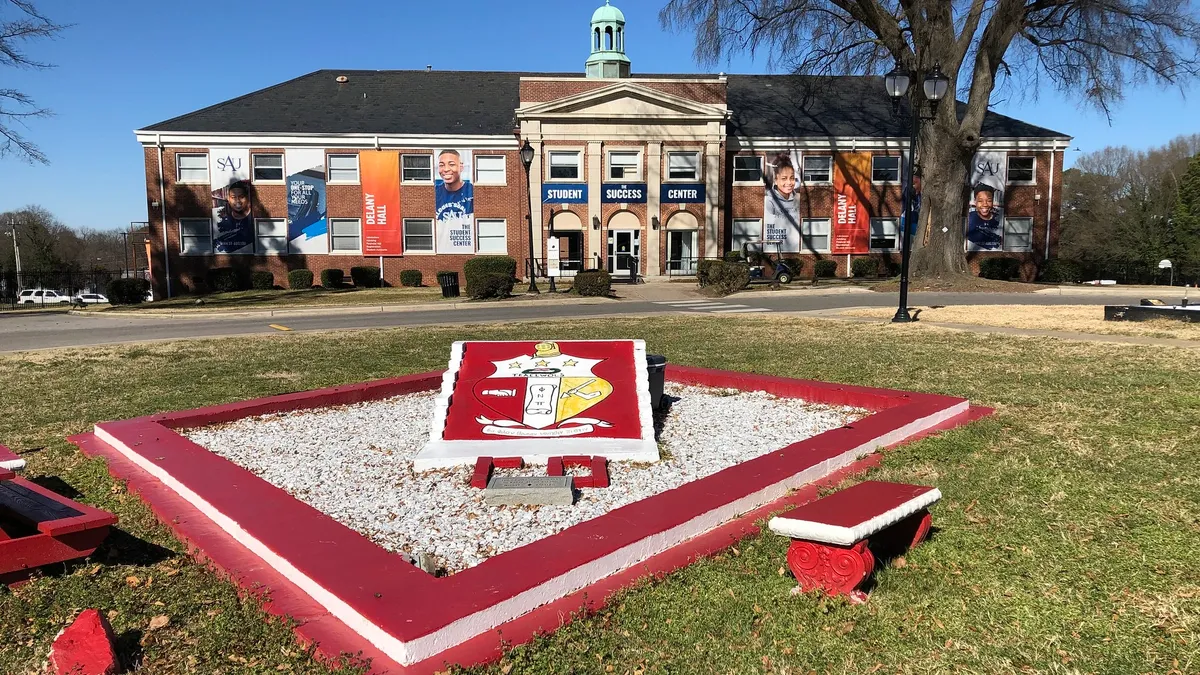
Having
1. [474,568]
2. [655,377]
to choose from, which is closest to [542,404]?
[655,377]

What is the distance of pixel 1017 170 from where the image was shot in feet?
133

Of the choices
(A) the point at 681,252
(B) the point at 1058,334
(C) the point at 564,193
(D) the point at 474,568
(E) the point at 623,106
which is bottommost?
(D) the point at 474,568

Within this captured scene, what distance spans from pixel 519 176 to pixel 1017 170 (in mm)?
26920

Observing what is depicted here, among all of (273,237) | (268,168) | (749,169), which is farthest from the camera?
(749,169)

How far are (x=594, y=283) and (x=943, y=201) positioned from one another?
1257cm

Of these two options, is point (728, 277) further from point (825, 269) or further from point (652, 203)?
point (825, 269)

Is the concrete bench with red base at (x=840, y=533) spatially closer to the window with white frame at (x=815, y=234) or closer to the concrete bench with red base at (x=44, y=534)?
the concrete bench with red base at (x=44, y=534)

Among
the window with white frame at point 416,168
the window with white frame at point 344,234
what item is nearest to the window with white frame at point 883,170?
the window with white frame at point 416,168

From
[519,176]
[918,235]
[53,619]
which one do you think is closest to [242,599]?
[53,619]

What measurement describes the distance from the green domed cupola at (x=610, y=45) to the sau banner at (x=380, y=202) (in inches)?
508

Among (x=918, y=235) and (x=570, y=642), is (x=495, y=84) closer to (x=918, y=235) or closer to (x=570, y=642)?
(x=918, y=235)

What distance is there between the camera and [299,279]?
36688 mm

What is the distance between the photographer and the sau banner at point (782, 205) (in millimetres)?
40000

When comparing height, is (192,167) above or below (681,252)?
above
